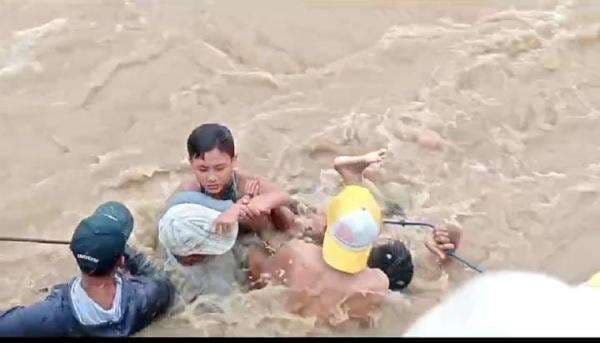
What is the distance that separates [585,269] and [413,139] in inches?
32.7

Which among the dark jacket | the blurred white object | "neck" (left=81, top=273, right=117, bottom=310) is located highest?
the blurred white object

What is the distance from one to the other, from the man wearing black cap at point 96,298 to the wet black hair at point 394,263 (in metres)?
0.72

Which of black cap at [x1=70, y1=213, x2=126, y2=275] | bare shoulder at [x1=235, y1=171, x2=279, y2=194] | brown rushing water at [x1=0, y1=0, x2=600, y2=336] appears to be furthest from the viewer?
brown rushing water at [x1=0, y1=0, x2=600, y2=336]

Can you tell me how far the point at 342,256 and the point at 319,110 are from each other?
49.0 inches

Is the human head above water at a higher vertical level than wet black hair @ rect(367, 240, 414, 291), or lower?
higher

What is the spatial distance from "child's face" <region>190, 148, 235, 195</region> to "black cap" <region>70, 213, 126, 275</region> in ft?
1.05

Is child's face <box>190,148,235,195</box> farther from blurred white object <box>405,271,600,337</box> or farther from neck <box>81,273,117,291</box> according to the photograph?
blurred white object <box>405,271,600,337</box>

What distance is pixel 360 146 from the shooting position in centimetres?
384

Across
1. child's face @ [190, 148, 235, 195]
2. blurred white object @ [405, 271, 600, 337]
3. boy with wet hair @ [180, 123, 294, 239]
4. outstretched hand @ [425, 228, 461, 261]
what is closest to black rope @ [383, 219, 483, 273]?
outstretched hand @ [425, 228, 461, 261]

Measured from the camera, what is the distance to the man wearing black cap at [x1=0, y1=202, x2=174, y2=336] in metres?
2.79

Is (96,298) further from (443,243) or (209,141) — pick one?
(443,243)

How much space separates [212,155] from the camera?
117 inches

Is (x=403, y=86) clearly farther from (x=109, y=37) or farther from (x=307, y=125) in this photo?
(x=109, y=37)

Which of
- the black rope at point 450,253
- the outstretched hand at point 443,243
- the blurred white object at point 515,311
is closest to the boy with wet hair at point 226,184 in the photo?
the black rope at point 450,253
